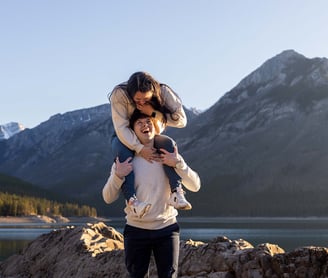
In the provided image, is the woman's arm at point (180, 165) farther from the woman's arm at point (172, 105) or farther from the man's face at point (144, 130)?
the woman's arm at point (172, 105)

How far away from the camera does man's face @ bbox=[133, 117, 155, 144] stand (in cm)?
505

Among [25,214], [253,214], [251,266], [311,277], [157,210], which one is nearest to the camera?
[157,210]

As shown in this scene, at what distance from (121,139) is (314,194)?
18498cm

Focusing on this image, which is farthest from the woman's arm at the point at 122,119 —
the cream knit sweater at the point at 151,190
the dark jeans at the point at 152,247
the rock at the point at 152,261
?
the rock at the point at 152,261

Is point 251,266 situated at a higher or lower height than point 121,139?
lower

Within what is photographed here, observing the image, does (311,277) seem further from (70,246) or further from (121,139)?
(70,246)

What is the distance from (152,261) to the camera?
10008 mm

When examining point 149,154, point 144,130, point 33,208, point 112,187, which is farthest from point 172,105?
point 33,208

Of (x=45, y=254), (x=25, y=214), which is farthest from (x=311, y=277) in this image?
(x=25, y=214)

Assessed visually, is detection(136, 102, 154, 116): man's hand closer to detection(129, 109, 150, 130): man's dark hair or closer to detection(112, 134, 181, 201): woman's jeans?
detection(129, 109, 150, 130): man's dark hair

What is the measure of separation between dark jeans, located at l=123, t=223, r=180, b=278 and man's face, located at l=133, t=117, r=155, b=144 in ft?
2.40

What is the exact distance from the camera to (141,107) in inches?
202

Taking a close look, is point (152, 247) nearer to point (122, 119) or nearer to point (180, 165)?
point (180, 165)

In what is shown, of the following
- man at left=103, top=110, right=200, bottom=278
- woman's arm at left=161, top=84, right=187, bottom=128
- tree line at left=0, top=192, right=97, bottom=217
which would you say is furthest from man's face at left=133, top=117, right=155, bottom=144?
tree line at left=0, top=192, right=97, bottom=217
